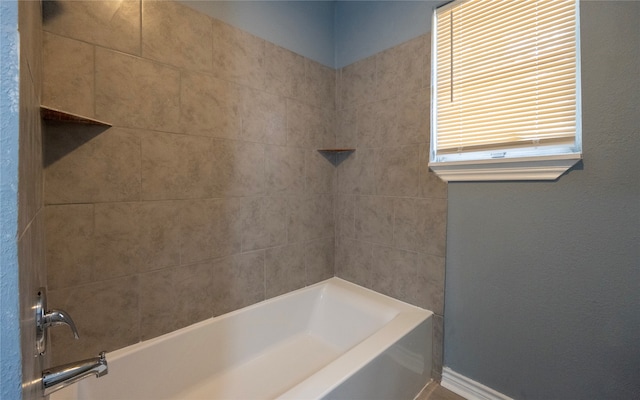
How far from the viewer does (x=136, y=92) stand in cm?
123

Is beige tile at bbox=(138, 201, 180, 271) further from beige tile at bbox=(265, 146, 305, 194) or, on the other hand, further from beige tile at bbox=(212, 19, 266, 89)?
beige tile at bbox=(212, 19, 266, 89)

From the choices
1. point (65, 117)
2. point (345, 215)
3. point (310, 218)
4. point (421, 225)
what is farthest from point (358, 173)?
point (65, 117)

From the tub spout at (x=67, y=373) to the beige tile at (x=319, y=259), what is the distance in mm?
1316

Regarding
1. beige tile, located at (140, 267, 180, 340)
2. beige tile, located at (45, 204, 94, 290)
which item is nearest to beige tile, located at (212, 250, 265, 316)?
beige tile, located at (140, 267, 180, 340)

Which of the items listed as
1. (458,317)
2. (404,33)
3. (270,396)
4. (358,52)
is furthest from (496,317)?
(358,52)

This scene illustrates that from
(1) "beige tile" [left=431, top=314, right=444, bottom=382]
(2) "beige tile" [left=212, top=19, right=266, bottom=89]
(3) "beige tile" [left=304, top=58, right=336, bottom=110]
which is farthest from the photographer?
(3) "beige tile" [left=304, top=58, right=336, bottom=110]

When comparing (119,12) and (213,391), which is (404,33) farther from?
(213,391)

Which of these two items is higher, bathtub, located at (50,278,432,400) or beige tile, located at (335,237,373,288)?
beige tile, located at (335,237,373,288)

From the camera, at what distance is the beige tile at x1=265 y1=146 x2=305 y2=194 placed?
173 centimetres

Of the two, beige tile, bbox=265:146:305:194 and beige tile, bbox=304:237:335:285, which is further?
beige tile, bbox=304:237:335:285

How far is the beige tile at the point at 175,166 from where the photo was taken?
127cm

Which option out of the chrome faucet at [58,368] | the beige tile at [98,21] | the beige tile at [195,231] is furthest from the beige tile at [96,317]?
the beige tile at [98,21]

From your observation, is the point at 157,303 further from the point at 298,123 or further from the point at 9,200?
the point at 298,123

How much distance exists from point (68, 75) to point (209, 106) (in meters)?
0.56
